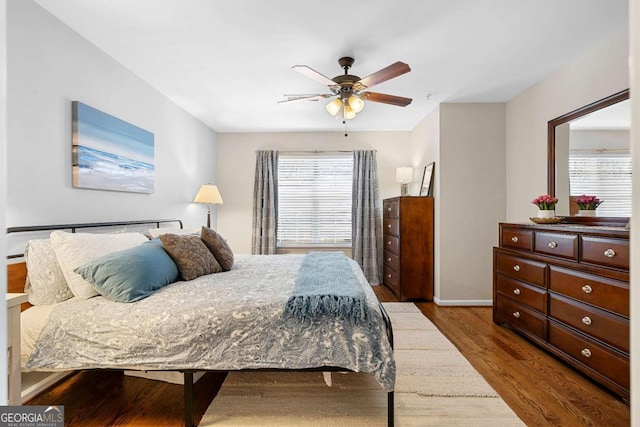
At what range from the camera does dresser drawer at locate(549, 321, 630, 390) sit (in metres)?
1.84

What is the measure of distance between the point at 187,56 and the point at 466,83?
8.88 feet

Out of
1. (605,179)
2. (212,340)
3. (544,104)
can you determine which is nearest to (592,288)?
(605,179)

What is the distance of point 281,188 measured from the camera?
5113 millimetres

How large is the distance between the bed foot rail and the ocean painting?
1.66m

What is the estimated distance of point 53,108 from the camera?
2107 mm

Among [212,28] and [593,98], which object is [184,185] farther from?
[593,98]

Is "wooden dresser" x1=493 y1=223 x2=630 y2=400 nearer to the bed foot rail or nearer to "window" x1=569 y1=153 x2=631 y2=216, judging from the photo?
"window" x1=569 y1=153 x2=631 y2=216

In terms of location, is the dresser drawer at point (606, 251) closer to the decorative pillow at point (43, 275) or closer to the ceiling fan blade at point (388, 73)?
the ceiling fan blade at point (388, 73)

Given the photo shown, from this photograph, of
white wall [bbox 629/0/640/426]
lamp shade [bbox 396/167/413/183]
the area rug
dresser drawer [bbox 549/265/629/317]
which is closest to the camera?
white wall [bbox 629/0/640/426]

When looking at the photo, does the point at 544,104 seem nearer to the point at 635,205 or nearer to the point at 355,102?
the point at 355,102

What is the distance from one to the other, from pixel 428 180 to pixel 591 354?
2519 mm

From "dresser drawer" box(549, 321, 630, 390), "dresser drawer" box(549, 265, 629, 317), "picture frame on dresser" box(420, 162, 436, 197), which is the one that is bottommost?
"dresser drawer" box(549, 321, 630, 390)

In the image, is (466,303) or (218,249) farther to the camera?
(466,303)

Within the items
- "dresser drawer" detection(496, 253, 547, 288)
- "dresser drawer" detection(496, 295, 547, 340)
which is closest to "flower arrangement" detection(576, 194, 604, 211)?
"dresser drawer" detection(496, 253, 547, 288)
